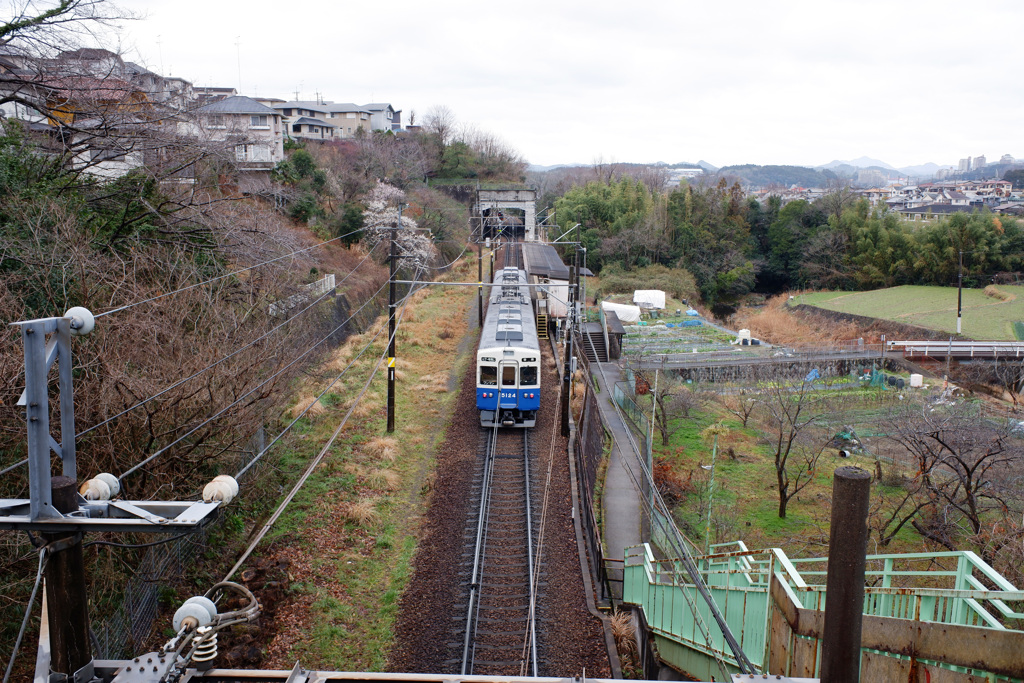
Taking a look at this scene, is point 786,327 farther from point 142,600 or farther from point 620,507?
point 142,600

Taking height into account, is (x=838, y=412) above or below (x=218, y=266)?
below

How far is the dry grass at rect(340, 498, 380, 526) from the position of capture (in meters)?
13.9

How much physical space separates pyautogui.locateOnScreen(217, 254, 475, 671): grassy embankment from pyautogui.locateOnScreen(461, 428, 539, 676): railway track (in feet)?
4.08

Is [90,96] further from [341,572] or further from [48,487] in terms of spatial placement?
[48,487]

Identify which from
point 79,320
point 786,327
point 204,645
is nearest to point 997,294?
point 786,327

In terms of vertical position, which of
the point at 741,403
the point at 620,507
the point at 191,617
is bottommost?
the point at 620,507

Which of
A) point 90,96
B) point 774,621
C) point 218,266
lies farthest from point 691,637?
point 90,96

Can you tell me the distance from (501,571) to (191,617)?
348 inches

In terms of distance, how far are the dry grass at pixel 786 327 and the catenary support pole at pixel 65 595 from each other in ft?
143

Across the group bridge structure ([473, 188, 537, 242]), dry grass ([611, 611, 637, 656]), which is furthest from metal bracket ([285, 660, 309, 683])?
bridge structure ([473, 188, 537, 242])

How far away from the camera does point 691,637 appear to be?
9.46 meters

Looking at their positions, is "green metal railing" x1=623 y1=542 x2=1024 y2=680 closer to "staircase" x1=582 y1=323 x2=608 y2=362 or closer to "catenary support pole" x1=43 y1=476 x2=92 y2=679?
"catenary support pole" x1=43 y1=476 x2=92 y2=679

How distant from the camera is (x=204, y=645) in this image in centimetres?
406

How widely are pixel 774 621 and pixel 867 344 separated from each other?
36078 mm
